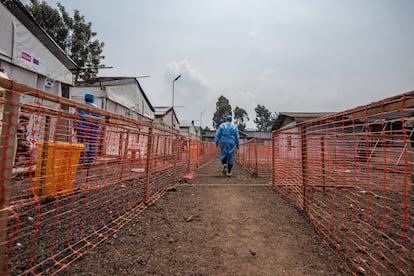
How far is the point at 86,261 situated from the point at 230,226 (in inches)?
51.7

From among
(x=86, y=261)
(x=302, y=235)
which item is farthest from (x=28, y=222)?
(x=302, y=235)

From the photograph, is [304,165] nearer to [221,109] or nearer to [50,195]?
[50,195]

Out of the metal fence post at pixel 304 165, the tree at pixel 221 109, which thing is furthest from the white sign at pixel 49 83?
the tree at pixel 221 109

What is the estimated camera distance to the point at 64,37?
1580 cm

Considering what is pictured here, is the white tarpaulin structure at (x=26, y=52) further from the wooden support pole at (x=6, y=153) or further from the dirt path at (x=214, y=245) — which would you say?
the dirt path at (x=214, y=245)

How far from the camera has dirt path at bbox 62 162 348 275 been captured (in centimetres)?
136

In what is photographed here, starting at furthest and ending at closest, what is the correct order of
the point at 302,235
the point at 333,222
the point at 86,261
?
the point at 333,222 → the point at 302,235 → the point at 86,261

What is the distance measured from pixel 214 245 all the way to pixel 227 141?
4.08 m

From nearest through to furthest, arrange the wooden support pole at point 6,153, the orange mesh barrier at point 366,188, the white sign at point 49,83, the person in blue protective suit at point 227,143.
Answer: the wooden support pole at point 6,153
the orange mesh barrier at point 366,188
the person in blue protective suit at point 227,143
the white sign at point 49,83

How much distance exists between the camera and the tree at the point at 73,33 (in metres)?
14.2

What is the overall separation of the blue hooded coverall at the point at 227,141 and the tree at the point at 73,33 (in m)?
13.9

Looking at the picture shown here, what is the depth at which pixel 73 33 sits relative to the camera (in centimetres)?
1620

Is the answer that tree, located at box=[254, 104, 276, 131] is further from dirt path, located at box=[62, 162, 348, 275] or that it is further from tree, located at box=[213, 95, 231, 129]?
dirt path, located at box=[62, 162, 348, 275]

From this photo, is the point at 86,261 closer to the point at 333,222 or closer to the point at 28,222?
A: the point at 28,222
